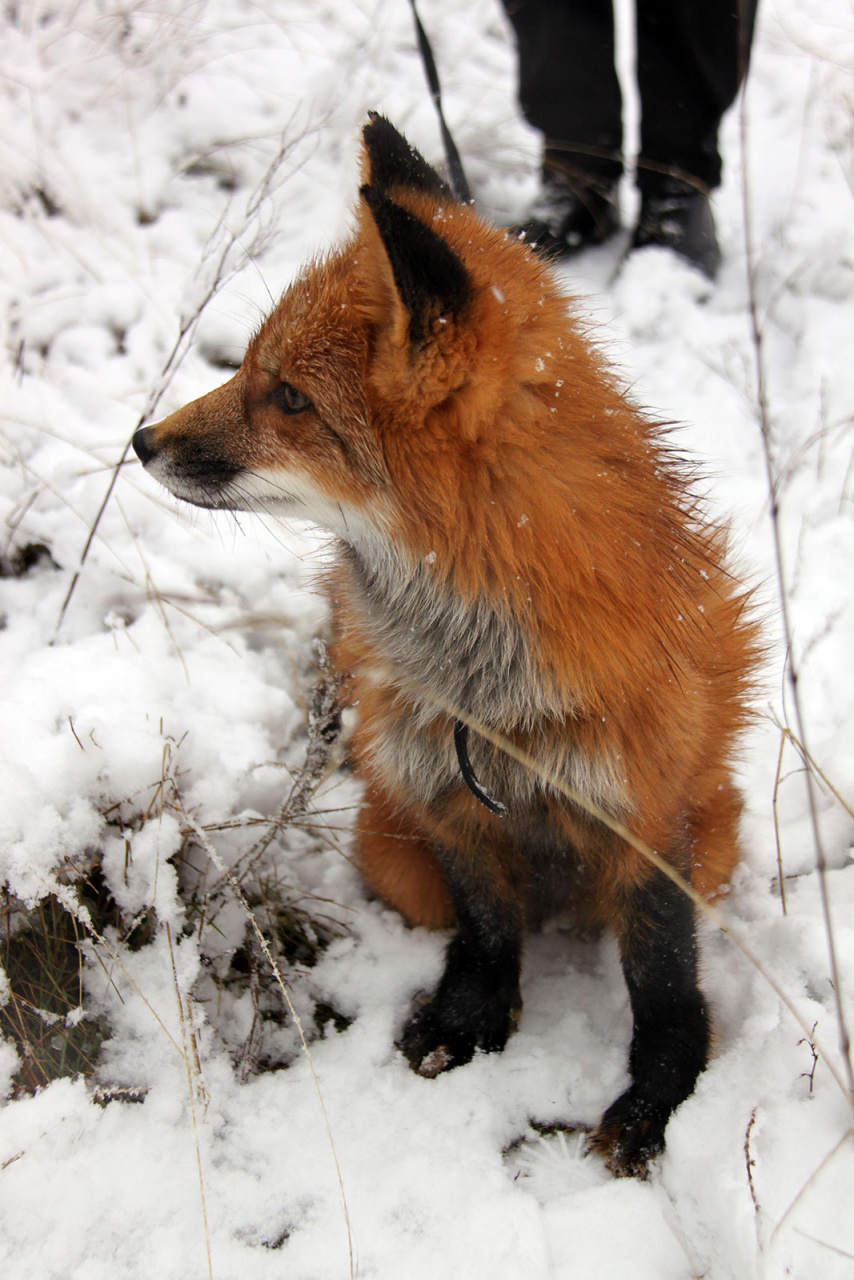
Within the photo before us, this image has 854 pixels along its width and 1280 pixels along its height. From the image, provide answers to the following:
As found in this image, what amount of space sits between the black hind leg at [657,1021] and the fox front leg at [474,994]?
0.35 meters

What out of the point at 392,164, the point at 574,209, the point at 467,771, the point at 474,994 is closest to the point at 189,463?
the point at 392,164

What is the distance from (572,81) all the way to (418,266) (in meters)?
3.63

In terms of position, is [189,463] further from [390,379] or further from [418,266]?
[418,266]

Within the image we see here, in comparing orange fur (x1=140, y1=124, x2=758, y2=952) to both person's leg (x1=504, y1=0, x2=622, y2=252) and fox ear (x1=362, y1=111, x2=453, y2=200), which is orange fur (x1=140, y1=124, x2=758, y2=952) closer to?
fox ear (x1=362, y1=111, x2=453, y2=200)

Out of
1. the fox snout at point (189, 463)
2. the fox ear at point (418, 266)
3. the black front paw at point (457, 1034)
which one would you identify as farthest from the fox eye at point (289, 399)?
the black front paw at point (457, 1034)

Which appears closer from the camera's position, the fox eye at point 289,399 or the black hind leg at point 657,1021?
the fox eye at point 289,399

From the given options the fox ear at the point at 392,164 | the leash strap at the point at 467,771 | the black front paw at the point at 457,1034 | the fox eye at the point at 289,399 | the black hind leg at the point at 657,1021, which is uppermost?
the fox ear at the point at 392,164

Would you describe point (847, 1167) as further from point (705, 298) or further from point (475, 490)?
point (705, 298)

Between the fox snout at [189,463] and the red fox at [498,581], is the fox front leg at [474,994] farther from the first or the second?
the fox snout at [189,463]

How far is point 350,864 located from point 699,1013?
1162mm

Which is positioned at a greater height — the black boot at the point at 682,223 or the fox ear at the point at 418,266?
the fox ear at the point at 418,266

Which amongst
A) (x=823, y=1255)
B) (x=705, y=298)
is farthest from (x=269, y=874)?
(x=705, y=298)

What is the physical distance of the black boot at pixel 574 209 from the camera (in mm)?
4414

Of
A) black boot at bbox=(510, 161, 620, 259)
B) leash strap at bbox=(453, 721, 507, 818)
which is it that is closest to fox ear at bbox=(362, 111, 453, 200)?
leash strap at bbox=(453, 721, 507, 818)
